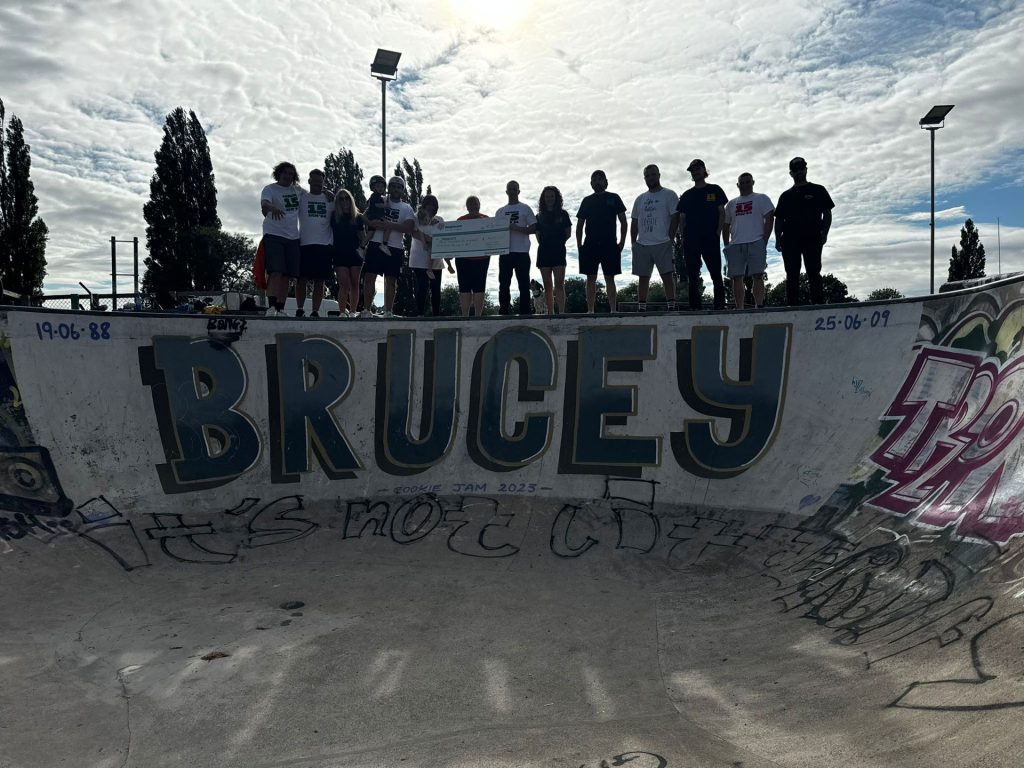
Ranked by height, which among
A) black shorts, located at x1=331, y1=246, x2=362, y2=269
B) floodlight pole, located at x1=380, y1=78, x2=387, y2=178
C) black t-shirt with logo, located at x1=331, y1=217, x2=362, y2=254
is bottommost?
black shorts, located at x1=331, y1=246, x2=362, y2=269

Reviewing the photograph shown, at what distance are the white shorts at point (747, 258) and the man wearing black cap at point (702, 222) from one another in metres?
0.22

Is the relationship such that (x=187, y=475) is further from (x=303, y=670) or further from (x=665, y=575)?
(x=665, y=575)

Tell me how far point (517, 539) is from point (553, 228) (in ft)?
16.5

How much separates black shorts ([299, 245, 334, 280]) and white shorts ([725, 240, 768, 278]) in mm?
6106

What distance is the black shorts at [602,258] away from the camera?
1053 cm

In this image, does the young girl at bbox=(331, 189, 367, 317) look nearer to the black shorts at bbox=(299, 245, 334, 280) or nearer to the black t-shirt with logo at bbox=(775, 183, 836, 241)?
the black shorts at bbox=(299, 245, 334, 280)

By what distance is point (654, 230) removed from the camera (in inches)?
410

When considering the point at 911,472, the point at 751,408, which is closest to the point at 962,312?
the point at 911,472

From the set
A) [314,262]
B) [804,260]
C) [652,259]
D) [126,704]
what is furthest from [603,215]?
[126,704]

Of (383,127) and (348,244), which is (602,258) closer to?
(348,244)

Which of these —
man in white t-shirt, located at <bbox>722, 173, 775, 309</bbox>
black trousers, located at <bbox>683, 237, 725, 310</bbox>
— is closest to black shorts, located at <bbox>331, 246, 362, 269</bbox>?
black trousers, located at <bbox>683, 237, 725, 310</bbox>

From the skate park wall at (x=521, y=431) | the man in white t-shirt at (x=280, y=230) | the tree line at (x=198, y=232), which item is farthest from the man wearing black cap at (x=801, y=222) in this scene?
the tree line at (x=198, y=232)

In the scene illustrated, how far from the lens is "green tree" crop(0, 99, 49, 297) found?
117 feet

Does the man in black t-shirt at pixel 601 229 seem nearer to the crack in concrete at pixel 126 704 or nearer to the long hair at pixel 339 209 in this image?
the long hair at pixel 339 209
